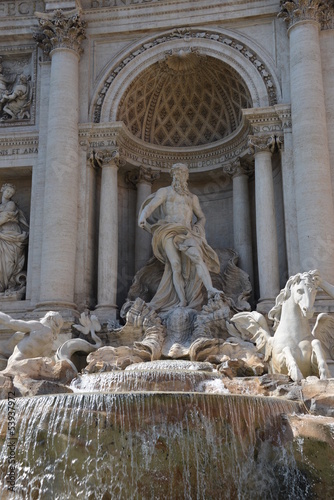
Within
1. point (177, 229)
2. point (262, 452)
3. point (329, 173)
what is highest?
point (329, 173)

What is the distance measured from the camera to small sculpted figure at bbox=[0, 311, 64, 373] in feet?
38.4

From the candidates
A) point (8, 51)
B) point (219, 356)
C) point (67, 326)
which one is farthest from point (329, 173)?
point (8, 51)

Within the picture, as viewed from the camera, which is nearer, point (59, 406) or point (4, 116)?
point (59, 406)

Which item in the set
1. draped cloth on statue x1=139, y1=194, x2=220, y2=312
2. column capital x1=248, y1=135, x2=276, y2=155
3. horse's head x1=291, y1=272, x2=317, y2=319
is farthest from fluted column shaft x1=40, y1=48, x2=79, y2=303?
horse's head x1=291, y1=272, x2=317, y2=319

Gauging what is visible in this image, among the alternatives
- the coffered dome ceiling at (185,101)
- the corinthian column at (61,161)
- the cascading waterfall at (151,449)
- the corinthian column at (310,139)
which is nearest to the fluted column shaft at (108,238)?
the corinthian column at (61,161)

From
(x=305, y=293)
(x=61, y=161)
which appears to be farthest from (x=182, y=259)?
(x=305, y=293)

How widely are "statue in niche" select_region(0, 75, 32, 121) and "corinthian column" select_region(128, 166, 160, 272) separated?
3.37 m

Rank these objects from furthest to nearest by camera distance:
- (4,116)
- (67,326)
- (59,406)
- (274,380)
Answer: (4,116), (67,326), (274,380), (59,406)

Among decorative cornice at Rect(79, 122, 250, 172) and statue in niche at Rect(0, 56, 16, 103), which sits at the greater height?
statue in niche at Rect(0, 56, 16, 103)

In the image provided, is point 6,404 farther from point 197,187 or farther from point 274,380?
point 197,187

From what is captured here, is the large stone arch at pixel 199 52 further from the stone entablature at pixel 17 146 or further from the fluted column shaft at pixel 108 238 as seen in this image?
the stone entablature at pixel 17 146

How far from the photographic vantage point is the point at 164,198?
15.9 m

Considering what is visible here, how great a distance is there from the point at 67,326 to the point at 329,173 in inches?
275

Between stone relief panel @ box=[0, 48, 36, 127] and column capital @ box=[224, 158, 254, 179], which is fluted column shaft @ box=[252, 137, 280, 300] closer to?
column capital @ box=[224, 158, 254, 179]
